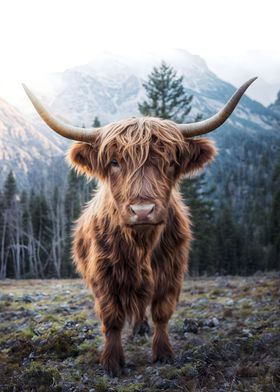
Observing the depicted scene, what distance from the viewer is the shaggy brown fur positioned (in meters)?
4.12

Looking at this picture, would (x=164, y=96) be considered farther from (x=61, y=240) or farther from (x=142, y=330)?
(x=61, y=240)

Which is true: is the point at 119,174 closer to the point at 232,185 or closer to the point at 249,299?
the point at 249,299

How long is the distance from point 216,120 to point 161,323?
2506mm

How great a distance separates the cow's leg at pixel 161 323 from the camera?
489 centimetres

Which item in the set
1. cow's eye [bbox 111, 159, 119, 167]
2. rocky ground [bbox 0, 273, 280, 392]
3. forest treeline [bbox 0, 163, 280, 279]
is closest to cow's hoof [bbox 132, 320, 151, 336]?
rocky ground [bbox 0, 273, 280, 392]

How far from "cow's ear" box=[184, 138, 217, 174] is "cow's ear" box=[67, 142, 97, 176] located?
3.49 feet

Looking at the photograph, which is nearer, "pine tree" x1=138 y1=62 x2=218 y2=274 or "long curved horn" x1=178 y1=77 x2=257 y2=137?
"long curved horn" x1=178 y1=77 x2=257 y2=137

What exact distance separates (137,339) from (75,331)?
3.08ft

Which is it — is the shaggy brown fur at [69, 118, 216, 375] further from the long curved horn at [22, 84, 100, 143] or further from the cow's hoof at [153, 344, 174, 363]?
the long curved horn at [22, 84, 100, 143]

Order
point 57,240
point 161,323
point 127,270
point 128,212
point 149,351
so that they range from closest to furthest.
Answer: point 128,212 < point 127,270 < point 161,323 < point 149,351 < point 57,240

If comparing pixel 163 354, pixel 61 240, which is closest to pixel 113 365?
pixel 163 354

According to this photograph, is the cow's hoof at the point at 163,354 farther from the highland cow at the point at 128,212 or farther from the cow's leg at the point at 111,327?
the cow's leg at the point at 111,327

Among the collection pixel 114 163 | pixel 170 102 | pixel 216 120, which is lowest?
pixel 114 163

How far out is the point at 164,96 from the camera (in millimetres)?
26422
